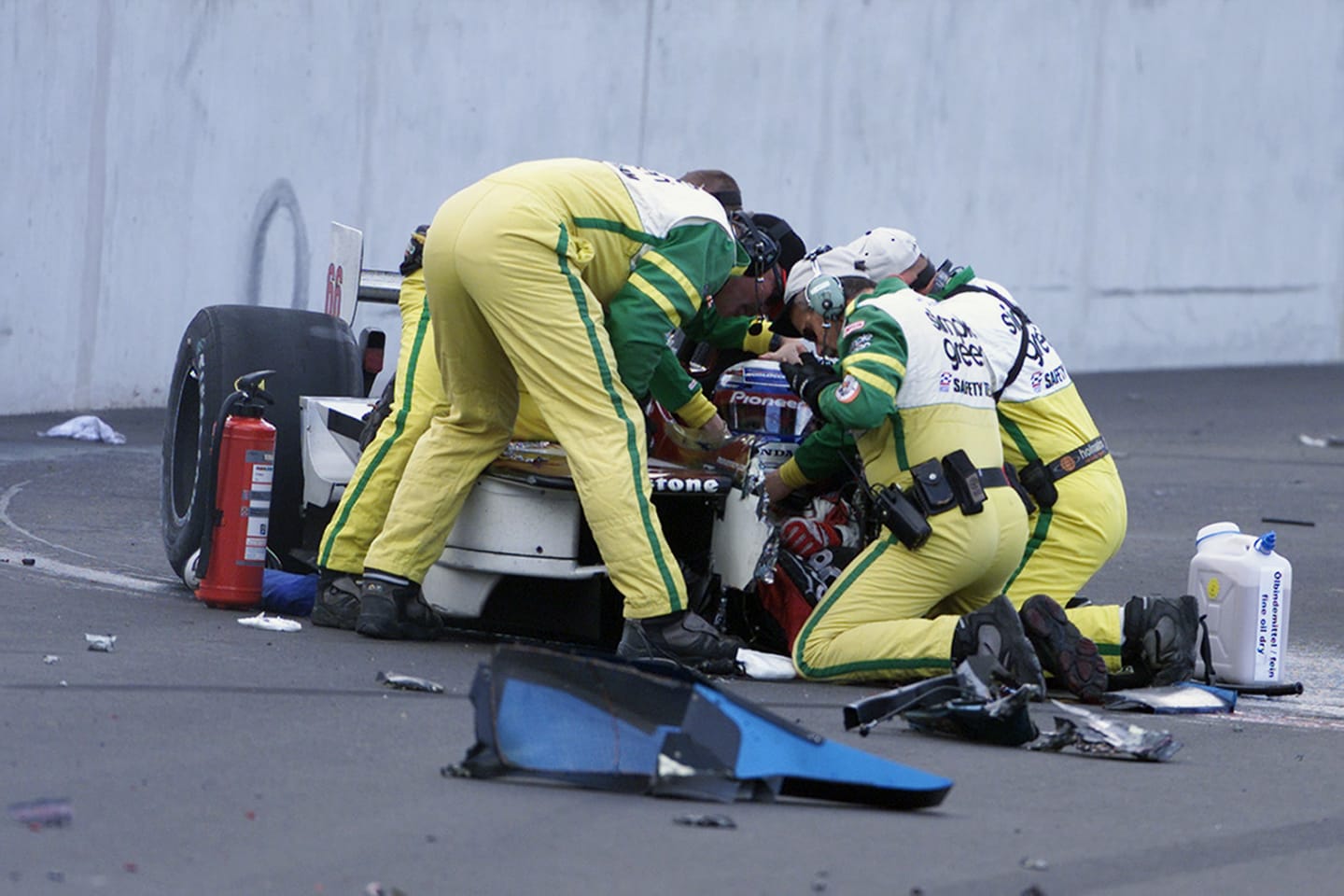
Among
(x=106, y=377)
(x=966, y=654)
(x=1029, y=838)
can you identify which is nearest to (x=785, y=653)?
(x=966, y=654)

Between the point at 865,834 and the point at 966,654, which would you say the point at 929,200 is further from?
the point at 865,834

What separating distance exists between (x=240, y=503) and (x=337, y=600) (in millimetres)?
471

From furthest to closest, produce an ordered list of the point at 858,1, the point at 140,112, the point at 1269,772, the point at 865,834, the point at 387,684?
the point at 858,1
the point at 140,112
the point at 387,684
the point at 1269,772
the point at 865,834

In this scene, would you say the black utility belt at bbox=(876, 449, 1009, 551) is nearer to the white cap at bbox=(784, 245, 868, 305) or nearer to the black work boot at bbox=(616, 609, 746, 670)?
the black work boot at bbox=(616, 609, 746, 670)

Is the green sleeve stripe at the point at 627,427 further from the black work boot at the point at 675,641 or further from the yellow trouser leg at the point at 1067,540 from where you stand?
the yellow trouser leg at the point at 1067,540

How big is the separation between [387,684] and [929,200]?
1262cm

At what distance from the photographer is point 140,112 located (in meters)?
12.5

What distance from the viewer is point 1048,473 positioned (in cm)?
654

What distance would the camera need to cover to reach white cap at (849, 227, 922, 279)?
252 inches

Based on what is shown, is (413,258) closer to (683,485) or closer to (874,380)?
(683,485)

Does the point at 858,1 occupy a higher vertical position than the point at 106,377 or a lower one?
higher

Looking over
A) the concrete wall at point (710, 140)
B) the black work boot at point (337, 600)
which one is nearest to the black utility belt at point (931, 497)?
the black work boot at point (337, 600)

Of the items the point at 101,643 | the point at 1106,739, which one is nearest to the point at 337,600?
the point at 101,643

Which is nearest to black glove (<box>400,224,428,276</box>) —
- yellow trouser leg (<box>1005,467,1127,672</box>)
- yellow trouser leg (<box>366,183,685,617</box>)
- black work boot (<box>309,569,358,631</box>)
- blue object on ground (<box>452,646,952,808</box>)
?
yellow trouser leg (<box>366,183,685,617</box>)
